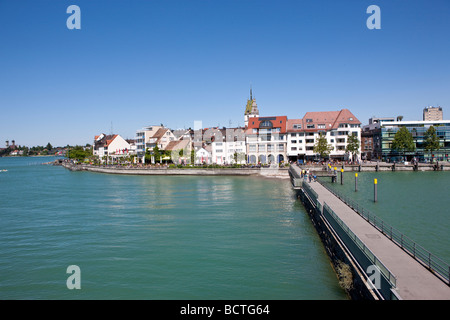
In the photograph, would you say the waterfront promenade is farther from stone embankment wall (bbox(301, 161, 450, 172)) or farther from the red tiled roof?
the red tiled roof

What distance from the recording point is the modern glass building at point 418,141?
9175cm

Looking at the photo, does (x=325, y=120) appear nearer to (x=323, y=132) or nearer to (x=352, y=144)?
(x=323, y=132)

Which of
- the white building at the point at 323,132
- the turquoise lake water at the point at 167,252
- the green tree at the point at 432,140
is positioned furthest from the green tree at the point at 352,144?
the turquoise lake water at the point at 167,252

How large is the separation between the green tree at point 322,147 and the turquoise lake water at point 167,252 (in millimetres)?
45302

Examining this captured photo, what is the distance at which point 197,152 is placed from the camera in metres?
98.6

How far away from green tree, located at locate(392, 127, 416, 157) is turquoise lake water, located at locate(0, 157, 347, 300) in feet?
201

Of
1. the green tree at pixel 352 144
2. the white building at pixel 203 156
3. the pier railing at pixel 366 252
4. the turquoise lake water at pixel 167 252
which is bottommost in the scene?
the turquoise lake water at pixel 167 252

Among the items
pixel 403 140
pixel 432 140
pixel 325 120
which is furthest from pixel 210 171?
pixel 432 140

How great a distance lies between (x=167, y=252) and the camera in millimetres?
23281

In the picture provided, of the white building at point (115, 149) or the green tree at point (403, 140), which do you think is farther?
the white building at point (115, 149)

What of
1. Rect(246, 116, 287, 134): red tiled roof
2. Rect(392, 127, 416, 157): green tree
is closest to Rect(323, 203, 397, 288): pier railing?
Rect(246, 116, 287, 134): red tiled roof

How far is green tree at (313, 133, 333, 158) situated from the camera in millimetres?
83750

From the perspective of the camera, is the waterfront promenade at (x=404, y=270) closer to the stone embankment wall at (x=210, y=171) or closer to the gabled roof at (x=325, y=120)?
the stone embankment wall at (x=210, y=171)
